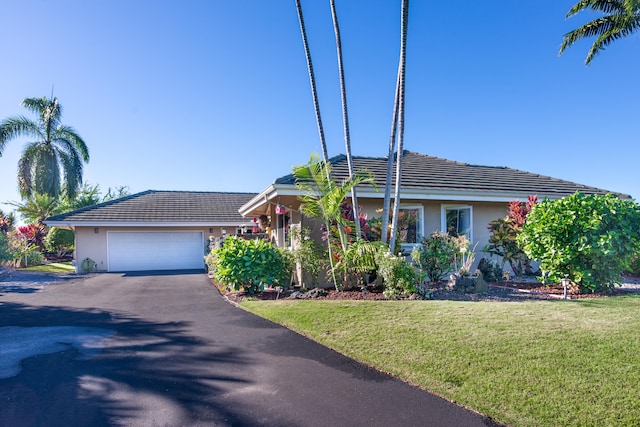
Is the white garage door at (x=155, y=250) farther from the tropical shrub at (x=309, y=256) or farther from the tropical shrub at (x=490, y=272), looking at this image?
the tropical shrub at (x=490, y=272)

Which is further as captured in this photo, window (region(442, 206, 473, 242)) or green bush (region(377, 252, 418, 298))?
window (region(442, 206, 473, 242))

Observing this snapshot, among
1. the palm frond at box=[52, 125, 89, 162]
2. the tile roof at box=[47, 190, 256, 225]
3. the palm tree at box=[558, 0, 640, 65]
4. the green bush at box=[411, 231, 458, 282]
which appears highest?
the palm tree at box=[558, 0, 640, 65]

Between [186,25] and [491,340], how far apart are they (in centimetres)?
1199

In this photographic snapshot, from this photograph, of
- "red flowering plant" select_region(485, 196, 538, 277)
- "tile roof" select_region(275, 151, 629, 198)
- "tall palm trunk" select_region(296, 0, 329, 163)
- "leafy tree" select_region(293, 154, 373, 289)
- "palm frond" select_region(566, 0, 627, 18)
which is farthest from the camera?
"palm frond" select_region(566, 0, 627, 18)

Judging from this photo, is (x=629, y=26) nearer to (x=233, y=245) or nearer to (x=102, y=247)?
(x=233, y=245)

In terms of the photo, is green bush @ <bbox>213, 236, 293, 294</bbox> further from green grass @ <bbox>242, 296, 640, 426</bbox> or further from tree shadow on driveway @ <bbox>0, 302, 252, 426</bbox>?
tree shadow on driveway @ <bbox>0, 302, 252, 426</bbox>

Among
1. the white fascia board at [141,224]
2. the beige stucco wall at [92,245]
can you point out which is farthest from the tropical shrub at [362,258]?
the beige stucco wall at [92,245]

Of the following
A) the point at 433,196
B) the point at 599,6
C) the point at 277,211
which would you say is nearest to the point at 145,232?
the point at 277,211

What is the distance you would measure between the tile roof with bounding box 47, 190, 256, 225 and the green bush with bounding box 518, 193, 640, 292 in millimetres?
15634

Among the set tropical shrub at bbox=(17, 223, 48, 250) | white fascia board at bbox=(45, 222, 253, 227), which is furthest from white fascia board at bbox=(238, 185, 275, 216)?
tropical shrub at bbox=(17, 223, 48, 250)

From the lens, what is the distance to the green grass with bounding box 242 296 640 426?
11.2ft

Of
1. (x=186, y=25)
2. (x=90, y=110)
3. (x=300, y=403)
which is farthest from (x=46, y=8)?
(x=300, y=403)

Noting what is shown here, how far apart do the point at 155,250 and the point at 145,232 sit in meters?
1.11

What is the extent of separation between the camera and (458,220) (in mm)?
12602
